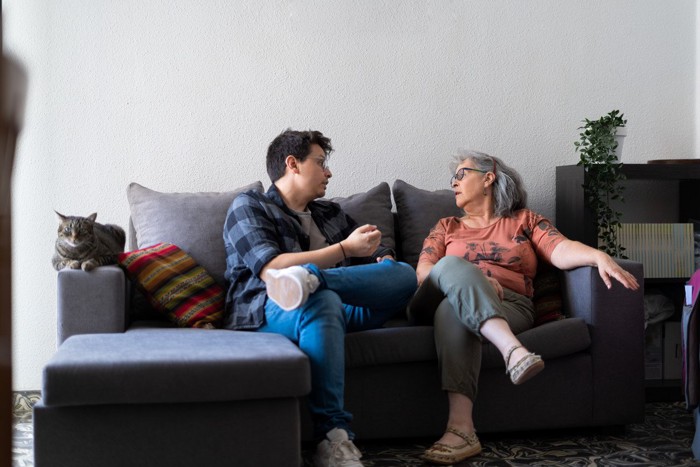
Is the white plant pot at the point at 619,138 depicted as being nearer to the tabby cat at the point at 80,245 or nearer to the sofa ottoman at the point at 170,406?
the sofa ottoman at the point at 170,406

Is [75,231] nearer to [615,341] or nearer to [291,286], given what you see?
[291,286]

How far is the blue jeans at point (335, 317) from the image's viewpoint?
252cm

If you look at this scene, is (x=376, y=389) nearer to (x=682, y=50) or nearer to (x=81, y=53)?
(x=81, y=53)

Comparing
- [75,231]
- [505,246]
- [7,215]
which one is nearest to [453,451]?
[505,246]

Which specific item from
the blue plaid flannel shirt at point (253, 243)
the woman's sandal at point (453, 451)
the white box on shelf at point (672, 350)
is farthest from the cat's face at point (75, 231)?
the white box on shelf at point (672, 350)

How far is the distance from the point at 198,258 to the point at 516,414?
127 centimetres

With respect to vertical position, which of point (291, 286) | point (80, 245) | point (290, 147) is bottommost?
point (291, 286)

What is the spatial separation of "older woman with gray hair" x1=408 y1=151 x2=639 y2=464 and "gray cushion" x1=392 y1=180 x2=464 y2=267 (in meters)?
0.10

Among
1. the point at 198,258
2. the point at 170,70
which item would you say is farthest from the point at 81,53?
the point at 198,258

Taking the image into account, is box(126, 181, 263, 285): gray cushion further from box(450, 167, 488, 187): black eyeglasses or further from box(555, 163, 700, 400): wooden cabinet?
box(555, 163, 700, 400): wooden cabinet

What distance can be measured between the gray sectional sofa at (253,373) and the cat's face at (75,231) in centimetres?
18

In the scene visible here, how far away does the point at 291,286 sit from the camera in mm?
2512

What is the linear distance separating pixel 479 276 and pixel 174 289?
1058 millimetres

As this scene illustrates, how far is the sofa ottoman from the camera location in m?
2.17
